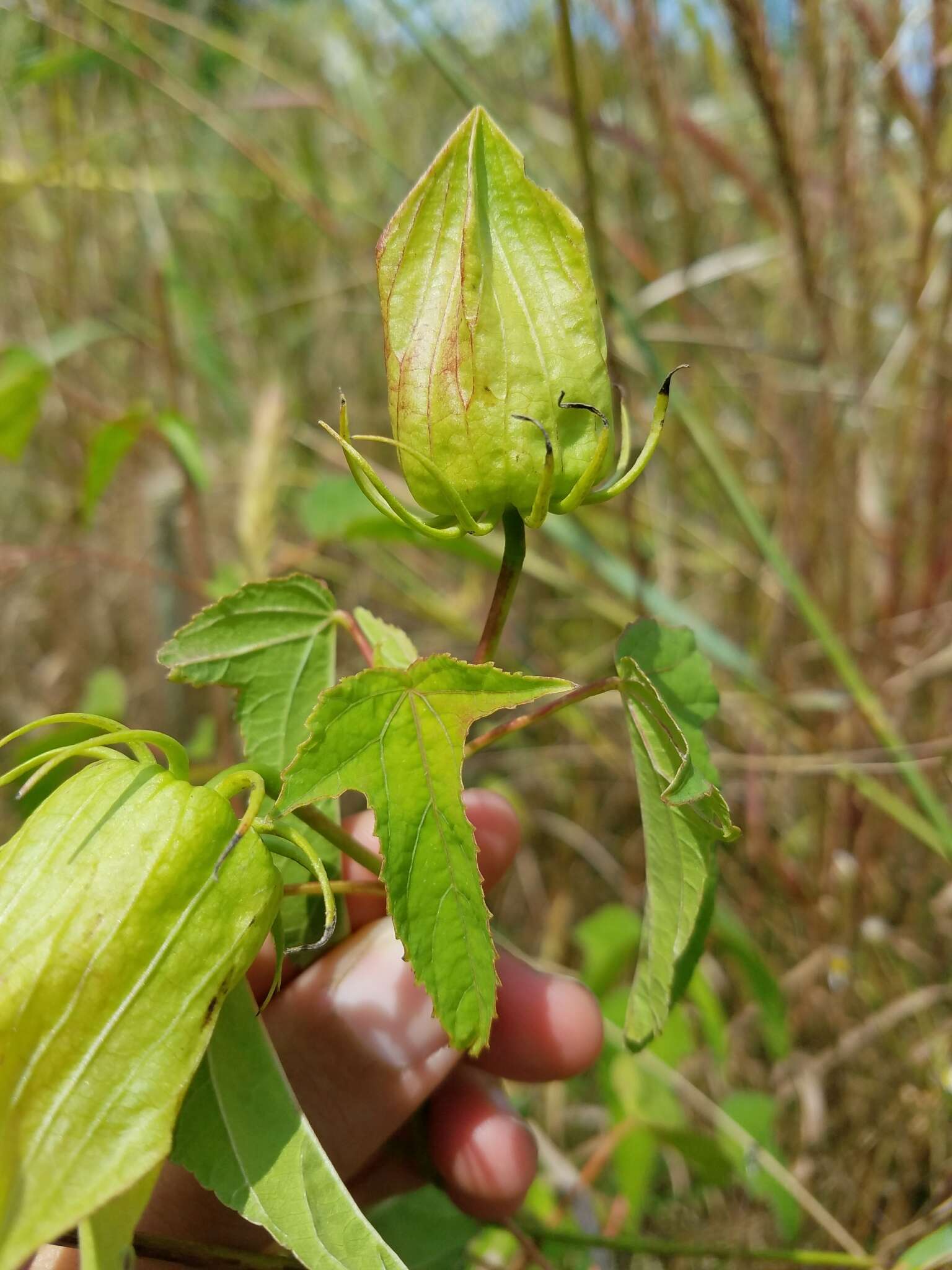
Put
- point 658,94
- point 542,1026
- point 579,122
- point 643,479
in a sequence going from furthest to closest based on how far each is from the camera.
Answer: point 643,479, point 658,94, point 579,122, point 542,1026

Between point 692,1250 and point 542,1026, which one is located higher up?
point 542,1026

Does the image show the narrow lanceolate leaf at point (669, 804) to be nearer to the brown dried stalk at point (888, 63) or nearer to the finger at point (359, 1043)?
the finger at point (359, 1043)

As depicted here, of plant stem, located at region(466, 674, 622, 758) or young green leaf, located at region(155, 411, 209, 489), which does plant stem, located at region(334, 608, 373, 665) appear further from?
young green leaf, located at region(155, 411, 209, 489)

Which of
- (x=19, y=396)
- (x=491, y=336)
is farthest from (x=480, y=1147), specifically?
(x=19, y=396)

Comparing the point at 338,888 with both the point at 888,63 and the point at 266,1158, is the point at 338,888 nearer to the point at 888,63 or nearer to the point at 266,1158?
the point at 266,1158

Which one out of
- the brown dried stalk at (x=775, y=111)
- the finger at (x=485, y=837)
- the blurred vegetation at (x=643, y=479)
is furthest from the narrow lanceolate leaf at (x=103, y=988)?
the brown dried stalk at (x=775, y=111)

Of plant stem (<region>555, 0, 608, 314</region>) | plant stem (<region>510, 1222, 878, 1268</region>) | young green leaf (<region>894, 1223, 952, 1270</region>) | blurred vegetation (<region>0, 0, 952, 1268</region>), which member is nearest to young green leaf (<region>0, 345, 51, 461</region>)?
blurred vegetation (<region>0, 0, 952, 1268</region>)

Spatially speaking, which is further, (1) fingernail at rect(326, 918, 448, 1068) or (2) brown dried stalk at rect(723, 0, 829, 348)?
(2) brown dried stalk at rect(723, 0, 829, 348)
